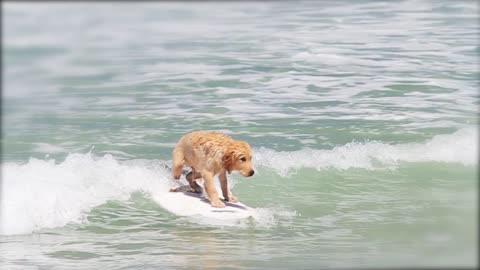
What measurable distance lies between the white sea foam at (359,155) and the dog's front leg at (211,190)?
2384 millimetres

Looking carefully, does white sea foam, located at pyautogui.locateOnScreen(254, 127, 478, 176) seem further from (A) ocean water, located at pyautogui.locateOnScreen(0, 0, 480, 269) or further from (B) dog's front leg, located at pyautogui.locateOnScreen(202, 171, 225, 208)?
(B) dog's front leg, located at pyautogui.locateOnScreen(202, 171, 225, 208)

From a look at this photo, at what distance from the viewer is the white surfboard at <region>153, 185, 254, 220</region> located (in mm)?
8000

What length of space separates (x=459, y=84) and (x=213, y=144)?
6.89 meters

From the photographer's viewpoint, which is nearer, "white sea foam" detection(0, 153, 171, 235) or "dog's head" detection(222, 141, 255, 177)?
"dog's head" detection(222, 141, 255, 177)

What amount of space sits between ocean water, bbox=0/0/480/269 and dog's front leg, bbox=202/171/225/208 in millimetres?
244

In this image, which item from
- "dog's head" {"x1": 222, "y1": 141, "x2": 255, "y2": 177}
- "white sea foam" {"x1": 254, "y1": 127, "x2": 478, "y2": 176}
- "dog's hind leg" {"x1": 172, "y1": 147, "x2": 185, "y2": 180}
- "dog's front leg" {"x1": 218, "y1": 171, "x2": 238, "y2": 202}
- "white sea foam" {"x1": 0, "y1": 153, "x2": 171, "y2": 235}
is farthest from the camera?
"white sea foam" {"x1": 254, "y1": 127, "x2": 478, "y2": 176}

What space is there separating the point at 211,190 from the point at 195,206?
1.40 ft

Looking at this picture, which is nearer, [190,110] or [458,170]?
[458,170]

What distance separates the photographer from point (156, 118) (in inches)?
514

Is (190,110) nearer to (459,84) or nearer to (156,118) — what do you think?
(156,118)

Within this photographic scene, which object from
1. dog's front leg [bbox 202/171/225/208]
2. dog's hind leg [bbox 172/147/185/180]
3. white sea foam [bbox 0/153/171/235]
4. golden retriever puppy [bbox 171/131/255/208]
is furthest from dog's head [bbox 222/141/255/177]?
white sea foam [bbox 0/153/171/235]

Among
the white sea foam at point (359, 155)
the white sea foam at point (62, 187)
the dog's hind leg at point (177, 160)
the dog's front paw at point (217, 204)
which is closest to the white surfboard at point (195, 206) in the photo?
the dog's front paw at point (217, 204)

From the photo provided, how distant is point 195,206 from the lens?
8.33 meters

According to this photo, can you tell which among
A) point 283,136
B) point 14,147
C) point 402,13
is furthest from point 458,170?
point 402,13
